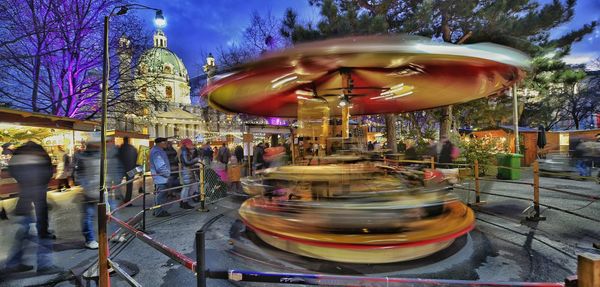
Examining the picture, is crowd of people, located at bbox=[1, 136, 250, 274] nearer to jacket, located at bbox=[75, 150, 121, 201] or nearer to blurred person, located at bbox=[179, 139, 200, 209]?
jacket, located at bbox=[75, 150, 121, 201]

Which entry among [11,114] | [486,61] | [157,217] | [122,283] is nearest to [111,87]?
[11,114]

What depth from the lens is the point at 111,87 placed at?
19.1m

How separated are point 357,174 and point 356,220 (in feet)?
4.43

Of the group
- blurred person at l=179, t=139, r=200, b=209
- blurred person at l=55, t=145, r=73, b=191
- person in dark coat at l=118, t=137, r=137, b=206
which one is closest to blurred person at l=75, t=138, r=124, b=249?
person in dark coat at l=118, t=137, r=137, b=206

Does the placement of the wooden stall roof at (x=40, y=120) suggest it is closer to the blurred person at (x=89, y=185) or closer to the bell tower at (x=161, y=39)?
the blurred person at (x=89, y=185)

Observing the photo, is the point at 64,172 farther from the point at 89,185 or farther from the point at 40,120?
the point at 89,185

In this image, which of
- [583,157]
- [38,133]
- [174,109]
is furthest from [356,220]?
[174,109]

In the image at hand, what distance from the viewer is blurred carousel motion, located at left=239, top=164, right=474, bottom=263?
13.9ft

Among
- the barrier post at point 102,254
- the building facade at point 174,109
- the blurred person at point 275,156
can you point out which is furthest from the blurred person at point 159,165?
the building facade at point 174,109

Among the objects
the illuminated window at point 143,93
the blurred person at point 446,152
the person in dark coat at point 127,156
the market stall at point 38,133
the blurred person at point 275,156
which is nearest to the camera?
the person in dark coat at point 127,156

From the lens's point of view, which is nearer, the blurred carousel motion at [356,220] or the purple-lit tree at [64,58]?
the blurred carousel motion at [356,220]

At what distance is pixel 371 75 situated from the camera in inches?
245

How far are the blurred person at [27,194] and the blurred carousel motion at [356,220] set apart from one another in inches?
117

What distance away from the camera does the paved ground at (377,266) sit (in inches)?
157
